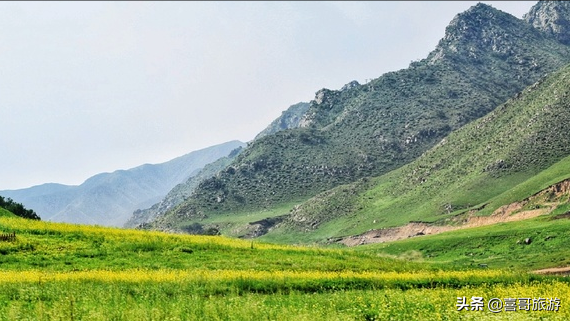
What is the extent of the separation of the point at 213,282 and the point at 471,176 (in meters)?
124

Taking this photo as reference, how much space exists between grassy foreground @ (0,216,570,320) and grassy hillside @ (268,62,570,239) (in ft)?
257

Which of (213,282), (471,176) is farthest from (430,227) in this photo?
(213,282)

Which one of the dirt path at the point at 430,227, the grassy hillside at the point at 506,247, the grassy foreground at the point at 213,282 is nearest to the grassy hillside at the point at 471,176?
the dirt path at the point at 430,227

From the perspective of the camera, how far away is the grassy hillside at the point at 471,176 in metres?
120

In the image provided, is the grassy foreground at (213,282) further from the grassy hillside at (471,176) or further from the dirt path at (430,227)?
the grassy hillside at (471,176)

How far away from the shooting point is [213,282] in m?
26.2

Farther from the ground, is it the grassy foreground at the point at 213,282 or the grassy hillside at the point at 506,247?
the grassy foreground at the point at 213,282

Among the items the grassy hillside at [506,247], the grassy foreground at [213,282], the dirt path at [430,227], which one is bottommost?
the dirt path at [430,227]

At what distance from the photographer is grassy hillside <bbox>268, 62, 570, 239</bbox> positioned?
120 meters

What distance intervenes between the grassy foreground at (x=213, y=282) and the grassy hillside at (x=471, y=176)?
257ft

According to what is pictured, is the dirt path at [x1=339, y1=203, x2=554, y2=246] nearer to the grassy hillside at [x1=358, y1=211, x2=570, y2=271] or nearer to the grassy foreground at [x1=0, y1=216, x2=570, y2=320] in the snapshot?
the grassy hillside at [x1=358, y1=211, x2=570, y2=271]

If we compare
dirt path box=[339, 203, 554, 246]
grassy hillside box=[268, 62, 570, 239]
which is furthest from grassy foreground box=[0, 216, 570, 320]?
grassy hillside box=[268, 62, 570, 239]

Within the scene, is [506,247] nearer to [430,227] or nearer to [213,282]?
[430,227]

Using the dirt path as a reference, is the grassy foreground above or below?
above
